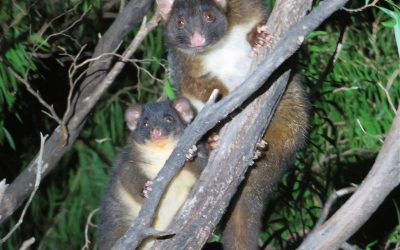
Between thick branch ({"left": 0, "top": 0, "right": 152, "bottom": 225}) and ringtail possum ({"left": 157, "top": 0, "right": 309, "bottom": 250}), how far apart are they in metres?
0.92

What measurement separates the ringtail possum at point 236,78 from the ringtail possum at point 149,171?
6.6 inches

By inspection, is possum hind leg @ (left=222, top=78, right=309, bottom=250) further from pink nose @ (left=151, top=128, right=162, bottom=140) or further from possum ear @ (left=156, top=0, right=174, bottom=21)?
possum ear @ (left=156, top=0, right=174, bottom=21)

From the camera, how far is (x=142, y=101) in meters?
7.18

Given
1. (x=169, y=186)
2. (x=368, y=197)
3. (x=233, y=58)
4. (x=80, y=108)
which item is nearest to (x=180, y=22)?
(x=233, y=58)

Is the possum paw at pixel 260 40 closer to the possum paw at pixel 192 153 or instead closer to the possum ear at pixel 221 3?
the possum ear at pixel 221 3

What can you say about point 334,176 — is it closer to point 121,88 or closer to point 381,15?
point 381,15

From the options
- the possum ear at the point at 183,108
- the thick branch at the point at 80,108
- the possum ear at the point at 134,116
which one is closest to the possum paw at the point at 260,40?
the possum ear at the point at 183,108

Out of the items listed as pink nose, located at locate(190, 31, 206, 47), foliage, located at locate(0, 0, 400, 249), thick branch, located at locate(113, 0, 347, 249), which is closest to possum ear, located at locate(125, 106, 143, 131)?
foliage, located at locate(0, 0, 400, 249)

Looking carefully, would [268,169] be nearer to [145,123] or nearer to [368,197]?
[145,123]

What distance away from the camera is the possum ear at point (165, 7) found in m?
5.10

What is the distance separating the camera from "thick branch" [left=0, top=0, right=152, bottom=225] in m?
5.59

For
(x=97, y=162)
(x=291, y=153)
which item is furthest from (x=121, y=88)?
(x=291, y=153)

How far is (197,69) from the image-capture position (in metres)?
5.02

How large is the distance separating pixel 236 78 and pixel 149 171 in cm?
69
